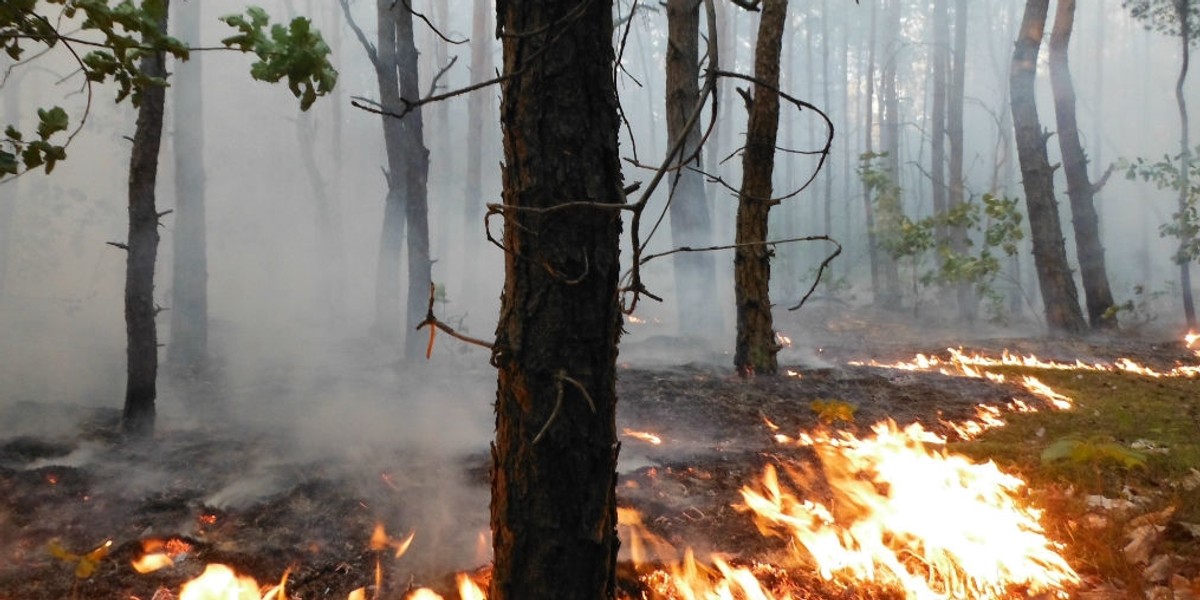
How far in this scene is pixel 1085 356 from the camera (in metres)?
9.43

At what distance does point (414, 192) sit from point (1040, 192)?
426 inches

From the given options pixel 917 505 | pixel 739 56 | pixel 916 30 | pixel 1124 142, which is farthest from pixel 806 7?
pixel 917 505

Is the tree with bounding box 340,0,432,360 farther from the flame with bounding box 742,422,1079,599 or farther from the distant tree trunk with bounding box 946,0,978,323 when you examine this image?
the distant tree trunk with bounding box 946,0,978,323

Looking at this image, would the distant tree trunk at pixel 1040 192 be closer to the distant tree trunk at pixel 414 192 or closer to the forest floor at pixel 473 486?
the forest floor at pixel 473 486

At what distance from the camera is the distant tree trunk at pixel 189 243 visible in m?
11.6

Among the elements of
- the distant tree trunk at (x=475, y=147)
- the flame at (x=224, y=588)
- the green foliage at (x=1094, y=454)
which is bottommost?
the flame at (x=224, y=588)

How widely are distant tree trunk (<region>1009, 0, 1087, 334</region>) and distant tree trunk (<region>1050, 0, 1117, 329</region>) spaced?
28.8 inches

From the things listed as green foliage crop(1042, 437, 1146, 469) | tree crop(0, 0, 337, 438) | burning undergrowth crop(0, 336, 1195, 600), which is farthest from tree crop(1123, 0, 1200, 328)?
tree crop(0, 0, 337, 438)

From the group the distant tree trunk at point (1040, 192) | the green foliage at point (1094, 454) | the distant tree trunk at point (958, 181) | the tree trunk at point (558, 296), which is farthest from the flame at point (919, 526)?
the distant tree trunk at point (958, 181)

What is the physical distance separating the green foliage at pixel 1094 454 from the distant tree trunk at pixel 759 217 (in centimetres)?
285

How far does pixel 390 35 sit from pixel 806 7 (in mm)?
35826

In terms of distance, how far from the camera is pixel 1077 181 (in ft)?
44.3

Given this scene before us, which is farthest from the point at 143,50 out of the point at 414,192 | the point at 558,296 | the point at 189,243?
the point at 189,243

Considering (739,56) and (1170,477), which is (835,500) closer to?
(1170,477)
